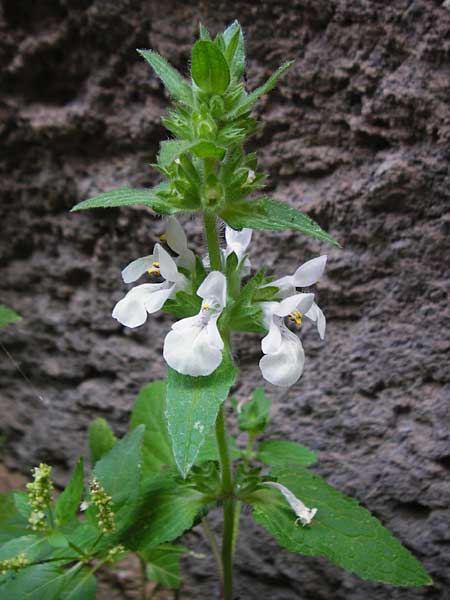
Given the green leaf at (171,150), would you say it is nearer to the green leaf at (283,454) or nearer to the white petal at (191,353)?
the white petal at (191,353)

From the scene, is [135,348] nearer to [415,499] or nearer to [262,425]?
[262,425]

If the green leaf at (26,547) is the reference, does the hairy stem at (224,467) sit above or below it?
above

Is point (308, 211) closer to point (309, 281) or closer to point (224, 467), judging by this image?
point (309, 281)

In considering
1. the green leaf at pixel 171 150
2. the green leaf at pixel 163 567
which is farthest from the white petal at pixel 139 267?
the green leaf at pixel 163 567

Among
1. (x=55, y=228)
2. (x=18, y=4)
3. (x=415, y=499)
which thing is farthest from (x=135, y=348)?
(x=18, y=4)

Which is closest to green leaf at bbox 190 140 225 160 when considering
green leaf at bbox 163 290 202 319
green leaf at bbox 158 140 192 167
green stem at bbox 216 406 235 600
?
green leaf at bbox 158 140 192 167

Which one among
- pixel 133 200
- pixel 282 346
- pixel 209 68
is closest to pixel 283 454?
pixel 282 346
